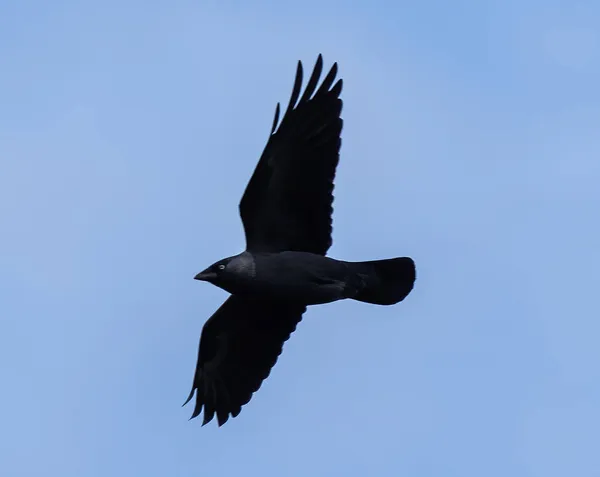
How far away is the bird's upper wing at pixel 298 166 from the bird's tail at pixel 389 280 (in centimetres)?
82

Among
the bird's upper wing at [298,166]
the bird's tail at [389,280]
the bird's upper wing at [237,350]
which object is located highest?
the bird's upper wing at [298,166]

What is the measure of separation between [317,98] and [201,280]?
7.07ft

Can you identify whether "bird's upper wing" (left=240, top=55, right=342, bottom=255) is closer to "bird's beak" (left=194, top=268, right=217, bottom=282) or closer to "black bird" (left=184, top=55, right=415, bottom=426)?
"black bird" (left=184, top=55, right=415, bottom=426)

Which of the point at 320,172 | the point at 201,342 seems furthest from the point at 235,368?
the point at 320,172

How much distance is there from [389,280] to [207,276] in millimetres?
1980

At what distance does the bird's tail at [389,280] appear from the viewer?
14445 mm

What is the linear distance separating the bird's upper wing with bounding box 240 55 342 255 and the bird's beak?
508 mm

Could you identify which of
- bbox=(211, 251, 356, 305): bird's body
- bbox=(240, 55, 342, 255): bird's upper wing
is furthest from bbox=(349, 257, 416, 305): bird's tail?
bbox=(240, 55, 342, 255): bird's upper wing

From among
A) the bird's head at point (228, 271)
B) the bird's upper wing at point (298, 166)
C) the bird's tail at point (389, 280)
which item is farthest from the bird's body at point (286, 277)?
the bird's tail at point (389, 280)

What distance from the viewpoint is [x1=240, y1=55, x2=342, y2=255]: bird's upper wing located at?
13.9 meters

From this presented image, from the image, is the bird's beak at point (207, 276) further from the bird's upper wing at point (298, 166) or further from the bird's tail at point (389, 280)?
the bird's tail at point (389, 280)

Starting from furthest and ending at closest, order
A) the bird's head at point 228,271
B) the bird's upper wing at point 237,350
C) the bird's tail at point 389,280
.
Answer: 1. the bird's upper wing at point 237,350
2. the bird's tail at point 389,280
3. the bird's head at point 228,271

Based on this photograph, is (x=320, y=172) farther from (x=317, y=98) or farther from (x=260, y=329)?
(x=260, y=329)

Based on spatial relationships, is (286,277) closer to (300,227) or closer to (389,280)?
(300,227)
